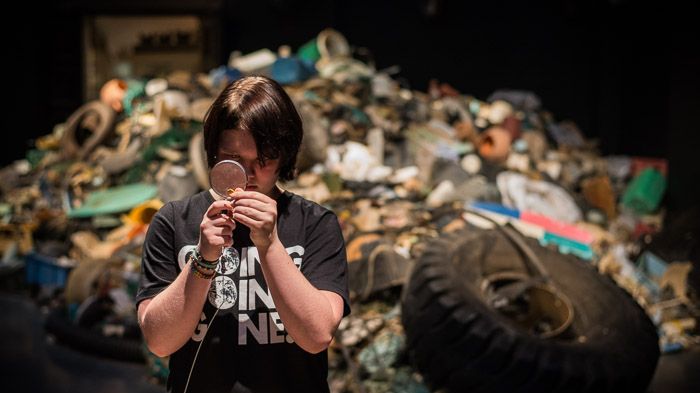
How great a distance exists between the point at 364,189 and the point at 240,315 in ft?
13.0

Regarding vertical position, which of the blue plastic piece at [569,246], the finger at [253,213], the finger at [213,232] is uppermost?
the finger at [253,213]

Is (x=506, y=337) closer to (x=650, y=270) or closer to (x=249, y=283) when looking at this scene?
(x=249, y=283)

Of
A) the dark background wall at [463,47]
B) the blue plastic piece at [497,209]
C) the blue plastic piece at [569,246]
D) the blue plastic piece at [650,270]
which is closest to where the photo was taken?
the blue plastic piece at [569,246]

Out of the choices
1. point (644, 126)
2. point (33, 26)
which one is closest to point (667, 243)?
point (644, 126)

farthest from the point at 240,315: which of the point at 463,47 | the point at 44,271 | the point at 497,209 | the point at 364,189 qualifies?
the point at 463,47

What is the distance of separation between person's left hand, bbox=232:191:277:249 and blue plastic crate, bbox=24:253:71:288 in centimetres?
429

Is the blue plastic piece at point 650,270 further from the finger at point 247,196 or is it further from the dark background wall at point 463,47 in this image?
the finger at point 247,196

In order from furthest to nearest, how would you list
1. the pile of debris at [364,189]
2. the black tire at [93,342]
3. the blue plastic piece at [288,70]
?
the blue plastic piece at [288,70] → the pile of debris at [364,189] → the black tire at [93,342]

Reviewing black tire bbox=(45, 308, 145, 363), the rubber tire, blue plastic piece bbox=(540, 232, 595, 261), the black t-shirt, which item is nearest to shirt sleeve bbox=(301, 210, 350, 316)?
the black t-shirt

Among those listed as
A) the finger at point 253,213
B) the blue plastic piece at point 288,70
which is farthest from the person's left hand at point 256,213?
the blue plastic piece at point 288,70

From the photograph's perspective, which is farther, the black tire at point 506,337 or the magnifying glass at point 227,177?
the black tire at point 506,337

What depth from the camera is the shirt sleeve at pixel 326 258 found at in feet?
3.70

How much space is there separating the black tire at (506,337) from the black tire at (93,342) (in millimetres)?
1642

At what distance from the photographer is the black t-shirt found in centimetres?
112
